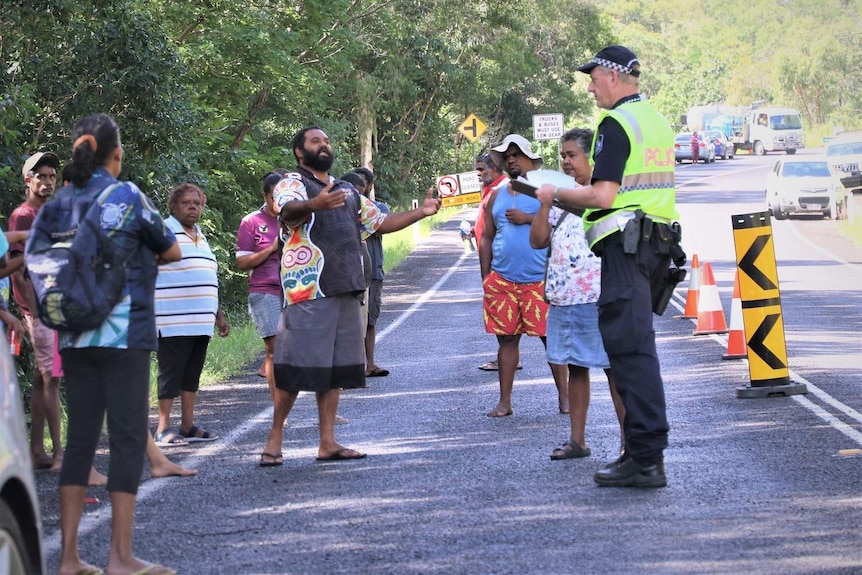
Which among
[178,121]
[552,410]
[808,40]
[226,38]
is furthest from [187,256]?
[808,40]

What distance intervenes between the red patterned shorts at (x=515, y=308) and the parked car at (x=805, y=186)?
92.0 feet

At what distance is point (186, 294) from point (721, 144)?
68.4m

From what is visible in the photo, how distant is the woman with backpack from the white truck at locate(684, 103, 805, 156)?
68761mm

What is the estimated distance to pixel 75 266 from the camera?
19.1 ft

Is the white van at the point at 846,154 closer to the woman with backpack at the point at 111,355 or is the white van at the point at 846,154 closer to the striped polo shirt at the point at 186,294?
the striped polo shirt at the point at 186,294

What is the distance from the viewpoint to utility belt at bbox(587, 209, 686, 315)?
7.52 meters

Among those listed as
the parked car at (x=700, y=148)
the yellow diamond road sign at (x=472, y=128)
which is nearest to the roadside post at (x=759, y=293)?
the yellow diamond road sign at (x=472, y=128)

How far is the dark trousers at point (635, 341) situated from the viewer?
7559 millimetres

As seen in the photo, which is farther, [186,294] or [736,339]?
[736,339]

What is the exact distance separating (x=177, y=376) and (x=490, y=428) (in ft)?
7.01

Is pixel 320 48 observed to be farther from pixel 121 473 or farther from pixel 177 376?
pixel 121 473

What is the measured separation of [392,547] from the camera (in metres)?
6.46

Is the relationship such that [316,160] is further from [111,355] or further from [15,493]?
[15,493]

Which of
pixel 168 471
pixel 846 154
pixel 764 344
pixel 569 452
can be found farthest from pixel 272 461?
pixel 846 154
